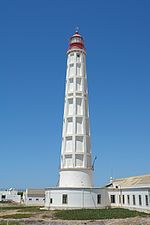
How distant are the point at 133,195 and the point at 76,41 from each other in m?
24.9

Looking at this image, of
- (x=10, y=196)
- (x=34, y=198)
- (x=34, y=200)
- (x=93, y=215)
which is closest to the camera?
(x=93, y=215)

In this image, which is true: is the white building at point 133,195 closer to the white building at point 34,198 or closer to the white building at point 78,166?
the white building at point 78,166

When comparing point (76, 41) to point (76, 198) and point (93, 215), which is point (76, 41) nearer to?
point (76, 198)

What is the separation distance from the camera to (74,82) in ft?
149

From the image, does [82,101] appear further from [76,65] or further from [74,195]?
[74,195]

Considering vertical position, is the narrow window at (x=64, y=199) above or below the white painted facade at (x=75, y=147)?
below

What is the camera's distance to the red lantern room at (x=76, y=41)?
4681cm

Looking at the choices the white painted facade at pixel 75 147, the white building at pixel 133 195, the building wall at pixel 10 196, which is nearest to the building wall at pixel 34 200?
the building wall at pixel 10 196

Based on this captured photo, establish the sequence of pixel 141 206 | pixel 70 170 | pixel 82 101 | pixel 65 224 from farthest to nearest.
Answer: pixel 82 101, pixel 70 170, pixel 141 206, pixel 65 224

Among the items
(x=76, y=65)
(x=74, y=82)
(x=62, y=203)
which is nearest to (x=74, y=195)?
(x=62, y=203)

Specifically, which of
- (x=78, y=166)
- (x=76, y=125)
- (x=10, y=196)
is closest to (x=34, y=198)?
(x=10, y=196)

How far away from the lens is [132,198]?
3928 centimetres

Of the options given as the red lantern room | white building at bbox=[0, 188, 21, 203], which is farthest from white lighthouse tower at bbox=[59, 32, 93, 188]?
white building at bbox=[0, 188, 21, 203]

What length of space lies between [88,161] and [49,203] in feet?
26.4
